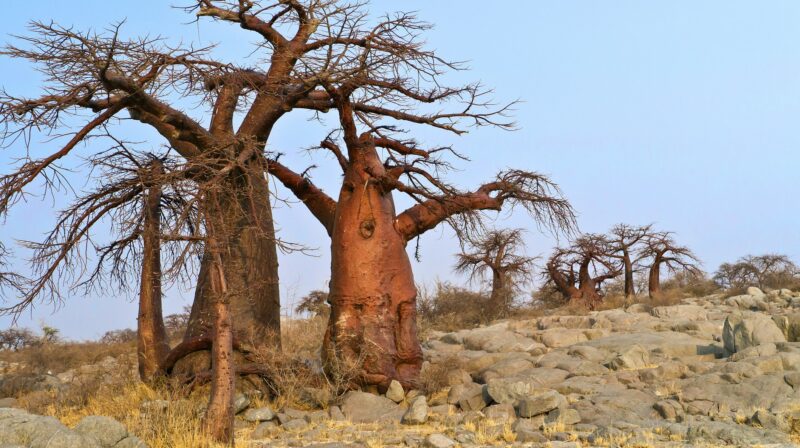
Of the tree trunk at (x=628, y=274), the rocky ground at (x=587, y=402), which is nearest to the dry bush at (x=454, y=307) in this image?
the tree trunk at (x=628, y=274)

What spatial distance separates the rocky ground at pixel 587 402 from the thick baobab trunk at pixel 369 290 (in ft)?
1.42

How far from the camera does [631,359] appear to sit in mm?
9531

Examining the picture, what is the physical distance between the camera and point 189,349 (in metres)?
9.09

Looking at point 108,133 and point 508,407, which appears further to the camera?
point 108,133

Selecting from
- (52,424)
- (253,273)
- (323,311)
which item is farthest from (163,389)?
(323,311)

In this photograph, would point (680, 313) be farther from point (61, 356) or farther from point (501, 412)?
point (61, 356)

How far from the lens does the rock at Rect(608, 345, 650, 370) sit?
9.38 meters

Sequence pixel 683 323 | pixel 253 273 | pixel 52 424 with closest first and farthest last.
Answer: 1. pixel 52 424
2. pixel 253 273
3. pixel 683 323

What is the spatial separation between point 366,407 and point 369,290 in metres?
1.41

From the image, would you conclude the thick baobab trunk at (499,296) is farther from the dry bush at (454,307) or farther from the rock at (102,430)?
the rock at (102,430)

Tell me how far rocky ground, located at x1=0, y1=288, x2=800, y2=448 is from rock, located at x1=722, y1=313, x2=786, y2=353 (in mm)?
15

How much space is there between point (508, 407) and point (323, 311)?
397 inches

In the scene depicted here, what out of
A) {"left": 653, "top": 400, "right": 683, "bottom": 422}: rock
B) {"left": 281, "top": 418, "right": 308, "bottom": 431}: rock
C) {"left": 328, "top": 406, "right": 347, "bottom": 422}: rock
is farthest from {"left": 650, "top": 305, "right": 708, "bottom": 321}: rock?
{"left": 281, "top": 418, "right": 308, "bottom": 431}: rock

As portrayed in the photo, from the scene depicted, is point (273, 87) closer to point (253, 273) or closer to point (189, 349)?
point (253, 273)
